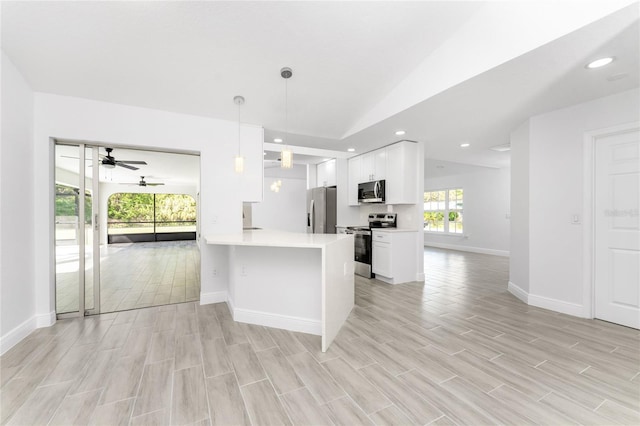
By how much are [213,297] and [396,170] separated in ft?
11.7

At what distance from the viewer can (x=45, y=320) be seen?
2.78m

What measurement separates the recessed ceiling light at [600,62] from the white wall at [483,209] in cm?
559

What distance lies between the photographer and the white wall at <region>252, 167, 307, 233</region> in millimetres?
8219

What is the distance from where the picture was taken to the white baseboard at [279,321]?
2586 millimetres

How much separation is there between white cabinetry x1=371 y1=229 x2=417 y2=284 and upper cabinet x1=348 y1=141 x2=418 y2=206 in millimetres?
641

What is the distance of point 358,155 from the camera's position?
5664mm

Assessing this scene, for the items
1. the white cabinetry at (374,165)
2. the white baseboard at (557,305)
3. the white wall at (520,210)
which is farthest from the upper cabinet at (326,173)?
the white baseboard at (557,305)

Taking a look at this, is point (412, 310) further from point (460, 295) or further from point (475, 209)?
point (475, 209)

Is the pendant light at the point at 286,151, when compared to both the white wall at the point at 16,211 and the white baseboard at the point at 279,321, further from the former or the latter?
the white wall at the point at 16,211

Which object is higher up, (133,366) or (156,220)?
(156,220)

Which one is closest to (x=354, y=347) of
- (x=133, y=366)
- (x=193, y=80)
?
(x=133, y=366)

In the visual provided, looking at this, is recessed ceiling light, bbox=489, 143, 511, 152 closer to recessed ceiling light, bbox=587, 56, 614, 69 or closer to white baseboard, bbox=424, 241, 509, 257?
recessed ceiling light, bbox=587, 56, 614, 69

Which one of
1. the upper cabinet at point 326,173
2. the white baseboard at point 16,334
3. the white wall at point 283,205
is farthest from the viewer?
the white wall at point 283,205

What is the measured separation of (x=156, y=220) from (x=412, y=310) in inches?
454
